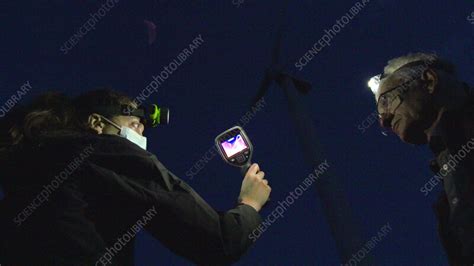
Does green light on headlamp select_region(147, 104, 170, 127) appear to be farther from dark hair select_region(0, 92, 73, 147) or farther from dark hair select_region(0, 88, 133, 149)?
dark hair select_region(0, 92, 73, 147)

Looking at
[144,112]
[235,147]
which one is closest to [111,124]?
[144,112]

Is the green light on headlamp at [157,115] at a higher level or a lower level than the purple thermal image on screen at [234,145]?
higher

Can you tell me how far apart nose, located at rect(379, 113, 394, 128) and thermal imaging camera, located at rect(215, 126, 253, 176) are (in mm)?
1075

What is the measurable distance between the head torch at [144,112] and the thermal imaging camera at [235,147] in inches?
22.2

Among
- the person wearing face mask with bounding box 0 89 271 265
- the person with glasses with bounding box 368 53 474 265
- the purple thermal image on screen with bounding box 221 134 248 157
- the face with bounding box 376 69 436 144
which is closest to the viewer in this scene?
the person wearing face mask with bounding box 0 89 271 265

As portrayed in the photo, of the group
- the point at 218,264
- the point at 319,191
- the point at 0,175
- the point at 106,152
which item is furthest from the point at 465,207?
the point at 319,191

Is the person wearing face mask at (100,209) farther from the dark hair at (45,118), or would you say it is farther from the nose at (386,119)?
the nose at (386,119)

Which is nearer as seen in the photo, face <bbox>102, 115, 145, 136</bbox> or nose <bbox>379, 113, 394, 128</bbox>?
face <bbox>102, 115, 145, 136</bbox>

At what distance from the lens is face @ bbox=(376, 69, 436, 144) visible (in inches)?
125

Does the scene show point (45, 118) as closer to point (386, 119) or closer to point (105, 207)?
point (105, 207)

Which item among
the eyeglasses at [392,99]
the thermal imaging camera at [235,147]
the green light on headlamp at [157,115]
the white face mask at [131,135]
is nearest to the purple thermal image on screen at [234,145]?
the thermal imaging camera at [235,147]

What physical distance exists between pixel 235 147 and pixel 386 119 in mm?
1240

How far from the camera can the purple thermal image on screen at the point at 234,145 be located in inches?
144

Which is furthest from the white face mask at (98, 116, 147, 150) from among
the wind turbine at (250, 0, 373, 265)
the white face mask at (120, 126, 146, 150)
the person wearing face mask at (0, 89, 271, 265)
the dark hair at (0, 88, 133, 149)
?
the wind turbine at (250, 0, 373, 265)
